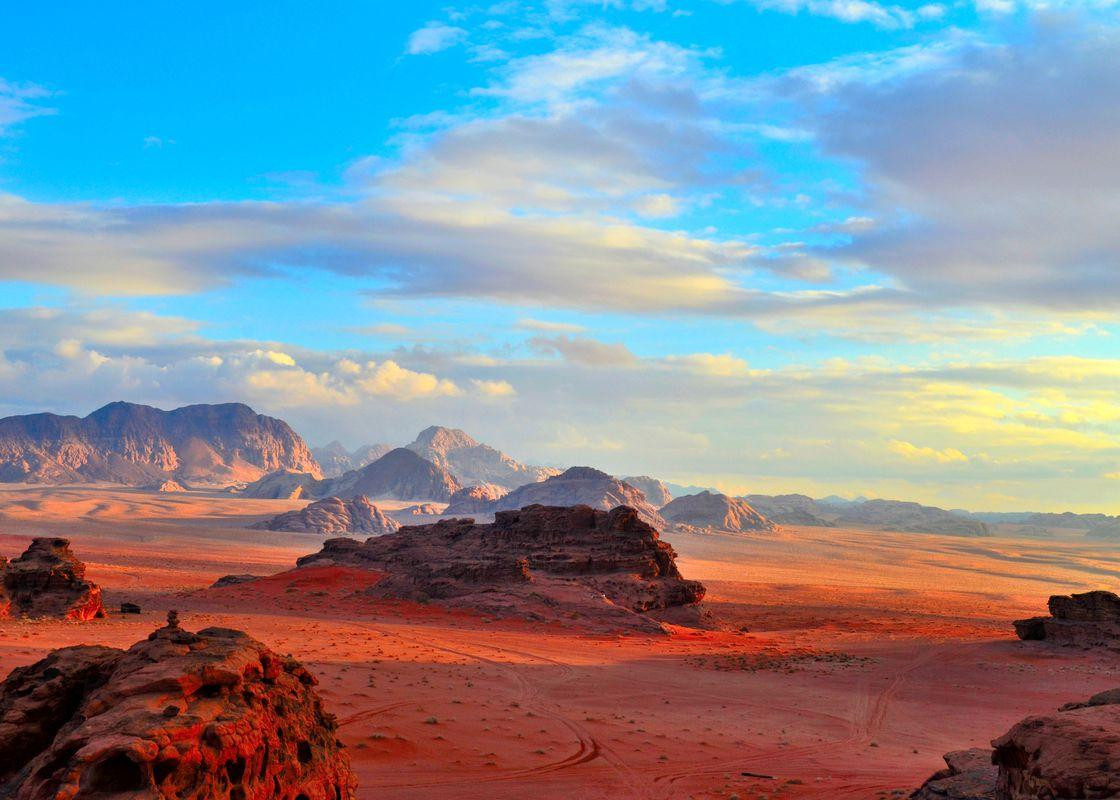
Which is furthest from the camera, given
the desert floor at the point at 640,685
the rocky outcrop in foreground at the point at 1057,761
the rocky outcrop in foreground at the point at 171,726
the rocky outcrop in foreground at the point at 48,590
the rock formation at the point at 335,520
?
the rock formation at the point at 335,520

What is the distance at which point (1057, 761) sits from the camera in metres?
8.49

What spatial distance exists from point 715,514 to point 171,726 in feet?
553

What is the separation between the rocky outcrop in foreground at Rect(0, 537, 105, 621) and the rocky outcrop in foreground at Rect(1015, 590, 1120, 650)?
1400 inches

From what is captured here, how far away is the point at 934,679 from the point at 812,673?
407cm

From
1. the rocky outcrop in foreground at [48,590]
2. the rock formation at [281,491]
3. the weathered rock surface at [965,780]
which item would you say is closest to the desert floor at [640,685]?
the weathered rock surface at [965,780]

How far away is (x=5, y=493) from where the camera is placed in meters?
168

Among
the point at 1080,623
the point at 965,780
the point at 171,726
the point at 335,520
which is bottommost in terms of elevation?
the point at 335,520

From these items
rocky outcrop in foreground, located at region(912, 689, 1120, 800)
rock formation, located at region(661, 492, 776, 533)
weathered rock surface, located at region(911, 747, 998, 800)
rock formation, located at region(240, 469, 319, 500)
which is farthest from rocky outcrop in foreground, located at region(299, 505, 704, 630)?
rock formation, located at region(240, 469, 319, 500)

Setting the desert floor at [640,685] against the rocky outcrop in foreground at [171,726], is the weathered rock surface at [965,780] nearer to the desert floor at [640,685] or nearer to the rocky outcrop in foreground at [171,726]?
the desert floor at [640,685]

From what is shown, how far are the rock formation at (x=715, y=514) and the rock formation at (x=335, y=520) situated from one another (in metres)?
58.7

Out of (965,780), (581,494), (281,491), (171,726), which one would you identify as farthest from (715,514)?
(171,726)

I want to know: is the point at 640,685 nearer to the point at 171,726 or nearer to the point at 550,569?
the point at 171,726

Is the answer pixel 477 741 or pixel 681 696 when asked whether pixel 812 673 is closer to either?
pixel 681 696

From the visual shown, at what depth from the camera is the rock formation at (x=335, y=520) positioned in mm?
121688
